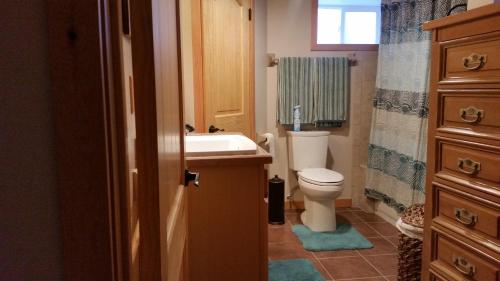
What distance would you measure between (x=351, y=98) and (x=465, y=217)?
2252mm

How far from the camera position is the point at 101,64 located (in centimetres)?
48

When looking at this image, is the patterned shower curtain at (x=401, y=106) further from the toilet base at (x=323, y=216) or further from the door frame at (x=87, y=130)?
the door frame at (x=87, y=130)

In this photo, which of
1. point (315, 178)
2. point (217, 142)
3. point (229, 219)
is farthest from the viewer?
point (315, 178)

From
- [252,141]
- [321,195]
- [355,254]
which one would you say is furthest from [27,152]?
[321,195]

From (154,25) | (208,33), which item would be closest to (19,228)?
(154,25)

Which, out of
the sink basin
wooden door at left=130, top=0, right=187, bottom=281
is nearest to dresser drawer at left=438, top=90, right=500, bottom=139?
the sink basin

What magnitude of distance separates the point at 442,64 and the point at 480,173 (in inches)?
18.3

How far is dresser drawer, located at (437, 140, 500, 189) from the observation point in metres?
1.41

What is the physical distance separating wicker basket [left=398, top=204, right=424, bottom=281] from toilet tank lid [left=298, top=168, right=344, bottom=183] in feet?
3.21

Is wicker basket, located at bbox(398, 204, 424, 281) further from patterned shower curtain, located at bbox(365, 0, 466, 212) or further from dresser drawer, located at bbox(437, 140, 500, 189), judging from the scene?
patterned shower curtain, located at bbox(365, 0, 466, 212)

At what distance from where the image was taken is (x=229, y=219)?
6.30 feet

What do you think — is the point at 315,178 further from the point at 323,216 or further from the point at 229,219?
the point at 229,219

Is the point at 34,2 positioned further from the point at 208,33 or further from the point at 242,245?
the point at 208,33

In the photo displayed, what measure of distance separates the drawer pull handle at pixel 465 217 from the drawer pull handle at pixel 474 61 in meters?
0.54
